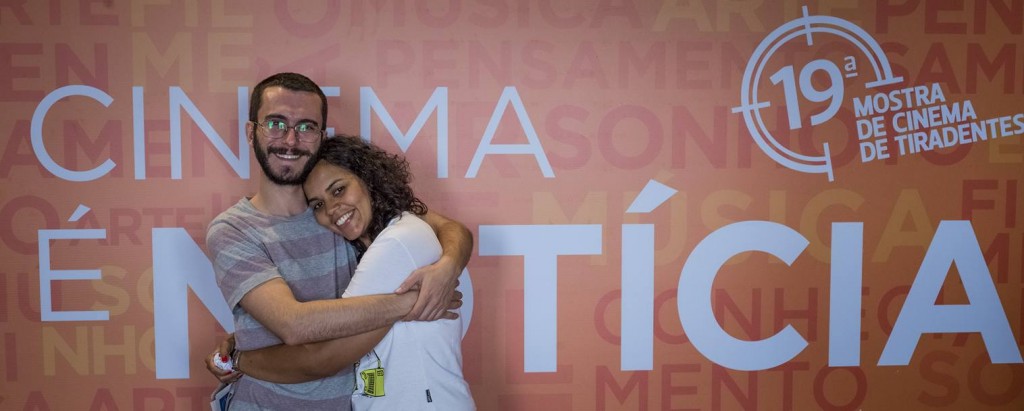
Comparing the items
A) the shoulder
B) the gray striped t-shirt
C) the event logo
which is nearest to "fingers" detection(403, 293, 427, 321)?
the shoulder

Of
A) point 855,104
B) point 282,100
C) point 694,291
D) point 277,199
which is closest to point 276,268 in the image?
point 277,199

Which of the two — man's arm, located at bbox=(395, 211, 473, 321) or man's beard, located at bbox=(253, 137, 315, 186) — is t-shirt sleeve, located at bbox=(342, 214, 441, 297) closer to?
man's arm, located at bbox=(395, 211, 473, 321)

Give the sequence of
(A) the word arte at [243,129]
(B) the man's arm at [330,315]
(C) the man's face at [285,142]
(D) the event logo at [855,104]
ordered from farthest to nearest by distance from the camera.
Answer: (D) the event logo at [855,104] < (A) the word arte at [243,129] < (C) the man's face at [285,142] < (B) the man's arm at [330,315]

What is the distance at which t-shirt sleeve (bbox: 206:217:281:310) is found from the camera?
1.85 meters

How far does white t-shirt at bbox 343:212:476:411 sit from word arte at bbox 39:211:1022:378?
828 mm

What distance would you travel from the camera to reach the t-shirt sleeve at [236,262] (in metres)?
1.85

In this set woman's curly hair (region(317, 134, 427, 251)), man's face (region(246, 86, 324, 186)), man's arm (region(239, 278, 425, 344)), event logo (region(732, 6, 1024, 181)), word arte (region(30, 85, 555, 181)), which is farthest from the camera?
event logo (region(732, 6, 1024, 181))

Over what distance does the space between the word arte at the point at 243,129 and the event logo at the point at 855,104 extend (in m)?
0.88

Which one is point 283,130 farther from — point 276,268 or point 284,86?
point 276,268

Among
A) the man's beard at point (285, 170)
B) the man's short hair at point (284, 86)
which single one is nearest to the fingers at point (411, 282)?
the man's beard at point (285, 170)

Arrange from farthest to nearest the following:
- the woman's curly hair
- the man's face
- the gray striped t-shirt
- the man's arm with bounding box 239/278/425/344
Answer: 1. the woman's curly hair
2. the man's face
3. the gray striped t-shirt
4. the man's arm with bounding box 239/278/425/344

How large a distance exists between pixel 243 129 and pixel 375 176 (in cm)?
78

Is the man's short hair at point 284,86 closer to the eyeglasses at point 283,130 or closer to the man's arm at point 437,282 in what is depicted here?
the eyeglasses at point 283,130

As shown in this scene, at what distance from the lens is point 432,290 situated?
5.97 ft
